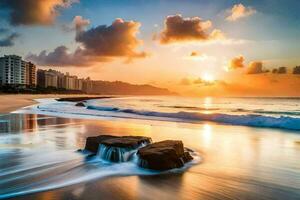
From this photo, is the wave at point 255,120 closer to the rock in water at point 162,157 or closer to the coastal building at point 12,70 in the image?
the rock in water at point 162,157

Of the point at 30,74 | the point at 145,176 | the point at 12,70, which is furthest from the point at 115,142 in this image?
the point at 30,74

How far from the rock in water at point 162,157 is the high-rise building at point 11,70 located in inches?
6568

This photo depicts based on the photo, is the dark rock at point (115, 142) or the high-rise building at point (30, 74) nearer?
the dark rock at point (115, 142)

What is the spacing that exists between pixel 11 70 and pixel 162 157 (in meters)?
169

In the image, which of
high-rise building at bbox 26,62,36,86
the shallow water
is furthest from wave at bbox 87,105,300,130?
high-rise building at bbox 26,62,36,86

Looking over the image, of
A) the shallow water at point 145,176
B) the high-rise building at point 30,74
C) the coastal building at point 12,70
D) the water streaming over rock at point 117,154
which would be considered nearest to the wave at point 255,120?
the shallow water at point 145,176

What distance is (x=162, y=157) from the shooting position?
20.3ft

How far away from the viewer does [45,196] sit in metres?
4.53

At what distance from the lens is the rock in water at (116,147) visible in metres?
6.90

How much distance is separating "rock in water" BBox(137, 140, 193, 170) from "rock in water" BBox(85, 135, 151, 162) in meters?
0.49

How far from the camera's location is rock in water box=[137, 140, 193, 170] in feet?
20.2

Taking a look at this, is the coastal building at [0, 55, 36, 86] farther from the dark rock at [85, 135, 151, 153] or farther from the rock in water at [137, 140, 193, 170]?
the rock in water at [137, 140, 193, 170]

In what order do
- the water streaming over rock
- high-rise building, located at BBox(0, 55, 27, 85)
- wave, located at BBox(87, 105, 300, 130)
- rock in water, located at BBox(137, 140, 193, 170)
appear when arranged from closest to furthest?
rock in water, located at BBox(137, 140, 193, 170) < the water streaming over rock < wave, located at BBox(87, 105, 300, 130) < high-rise building, located at BBox(0, 55, 27, 85)

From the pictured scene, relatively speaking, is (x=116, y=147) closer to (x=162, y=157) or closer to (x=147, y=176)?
(x=162, y=157)
